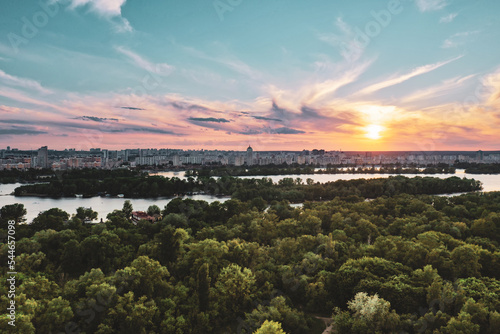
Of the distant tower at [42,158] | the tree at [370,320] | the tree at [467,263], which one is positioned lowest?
the tree at [370,320]

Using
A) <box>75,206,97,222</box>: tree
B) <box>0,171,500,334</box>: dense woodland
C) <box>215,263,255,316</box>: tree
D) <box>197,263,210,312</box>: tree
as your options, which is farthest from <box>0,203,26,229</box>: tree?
<box>215,263,255,316</box>: tree

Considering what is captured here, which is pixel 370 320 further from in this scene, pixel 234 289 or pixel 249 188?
pixel 249 188

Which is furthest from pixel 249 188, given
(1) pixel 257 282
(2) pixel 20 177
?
(2) pixel 20 177

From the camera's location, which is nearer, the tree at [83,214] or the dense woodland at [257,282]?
the dense woodland at [257,282]

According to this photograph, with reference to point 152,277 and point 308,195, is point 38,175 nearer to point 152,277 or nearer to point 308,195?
point 308,195

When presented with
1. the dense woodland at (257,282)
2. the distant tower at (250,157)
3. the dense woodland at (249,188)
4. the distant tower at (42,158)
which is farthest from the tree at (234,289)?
the distant tower at (42,158)

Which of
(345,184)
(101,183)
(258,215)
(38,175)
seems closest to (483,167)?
(345,184)

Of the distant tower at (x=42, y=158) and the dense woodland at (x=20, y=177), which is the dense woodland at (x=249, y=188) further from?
the distant tower at (x=42, y=158)

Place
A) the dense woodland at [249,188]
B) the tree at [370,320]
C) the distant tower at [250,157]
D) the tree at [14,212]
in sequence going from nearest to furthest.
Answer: the tree at [370,320] < the tree at [14,212] < the dense woodland at [249,188] < the distant tower at [250,157]

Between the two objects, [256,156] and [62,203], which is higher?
[256,156]
